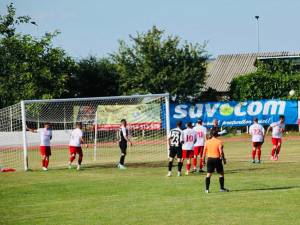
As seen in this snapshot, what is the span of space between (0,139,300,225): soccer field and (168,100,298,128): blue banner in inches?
875

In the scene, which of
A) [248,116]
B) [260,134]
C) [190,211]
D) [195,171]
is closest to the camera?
[190,211]

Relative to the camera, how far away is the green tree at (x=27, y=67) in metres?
56.4

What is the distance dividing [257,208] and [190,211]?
164cm

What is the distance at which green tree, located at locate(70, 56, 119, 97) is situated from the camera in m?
65.2

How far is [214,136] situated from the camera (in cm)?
2212

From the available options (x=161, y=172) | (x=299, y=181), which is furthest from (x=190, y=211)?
(x=161, y=172)

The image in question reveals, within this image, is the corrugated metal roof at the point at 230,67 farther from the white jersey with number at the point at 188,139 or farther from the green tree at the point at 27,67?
the white jersey with number at the point at 188,139

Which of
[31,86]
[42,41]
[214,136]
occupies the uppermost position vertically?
[42,41]

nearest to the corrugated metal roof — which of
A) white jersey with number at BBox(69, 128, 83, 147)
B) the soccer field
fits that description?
white jersey with number at BBox(69, 128, 83, 147)

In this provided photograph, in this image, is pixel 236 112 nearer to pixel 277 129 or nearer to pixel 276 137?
pixel 277 129

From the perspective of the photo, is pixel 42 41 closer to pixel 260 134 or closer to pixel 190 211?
pixel 260 134

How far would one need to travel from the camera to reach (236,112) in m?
55.0

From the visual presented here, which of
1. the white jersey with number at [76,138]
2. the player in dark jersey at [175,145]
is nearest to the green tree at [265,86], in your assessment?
the white jersey with number at [76,138]

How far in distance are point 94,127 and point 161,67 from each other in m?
21.1
